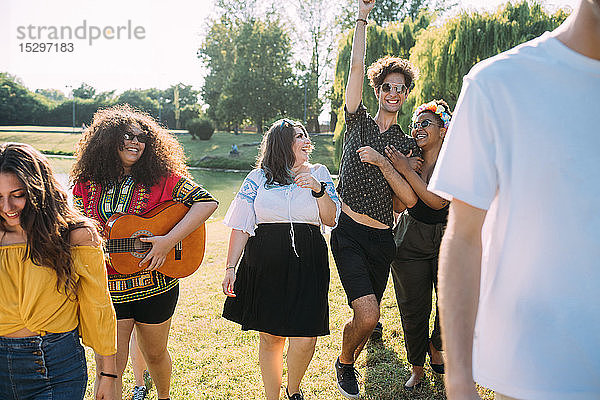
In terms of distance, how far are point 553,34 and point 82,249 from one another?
6.67 ft

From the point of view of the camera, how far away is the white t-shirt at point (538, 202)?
3.78 feet

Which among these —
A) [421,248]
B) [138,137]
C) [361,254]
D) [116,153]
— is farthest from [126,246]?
[421,248]

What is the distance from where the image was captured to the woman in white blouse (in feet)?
11.8

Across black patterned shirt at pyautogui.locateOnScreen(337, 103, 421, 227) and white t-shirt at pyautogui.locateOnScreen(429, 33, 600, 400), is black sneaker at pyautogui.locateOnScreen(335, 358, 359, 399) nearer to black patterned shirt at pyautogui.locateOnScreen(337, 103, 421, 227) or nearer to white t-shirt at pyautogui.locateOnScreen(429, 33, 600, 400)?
black patterned shirt at pyautogui.locateOnScreen(337, 103, 421, 227)

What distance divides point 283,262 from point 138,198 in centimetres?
102

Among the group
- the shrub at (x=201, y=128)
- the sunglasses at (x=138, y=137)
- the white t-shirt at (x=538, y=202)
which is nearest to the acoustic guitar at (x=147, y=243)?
the sunglasses at (x=138, y=137)

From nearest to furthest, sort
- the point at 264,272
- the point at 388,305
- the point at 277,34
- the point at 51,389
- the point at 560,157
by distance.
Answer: the point at 560,157, the point at 51,389, the point at 264,272, the point at 388,305, the point at 277,34

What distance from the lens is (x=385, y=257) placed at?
159 inches

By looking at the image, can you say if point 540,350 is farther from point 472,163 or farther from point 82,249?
point 82,249

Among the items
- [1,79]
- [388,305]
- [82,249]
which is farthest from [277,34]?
[82,249]

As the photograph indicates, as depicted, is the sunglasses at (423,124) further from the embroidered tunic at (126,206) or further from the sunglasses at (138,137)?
the sunglasses at (138,137)

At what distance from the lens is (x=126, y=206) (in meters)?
3.45

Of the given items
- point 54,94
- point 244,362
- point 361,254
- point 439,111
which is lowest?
point 244,362

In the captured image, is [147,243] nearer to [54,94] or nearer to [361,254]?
[361,254]
